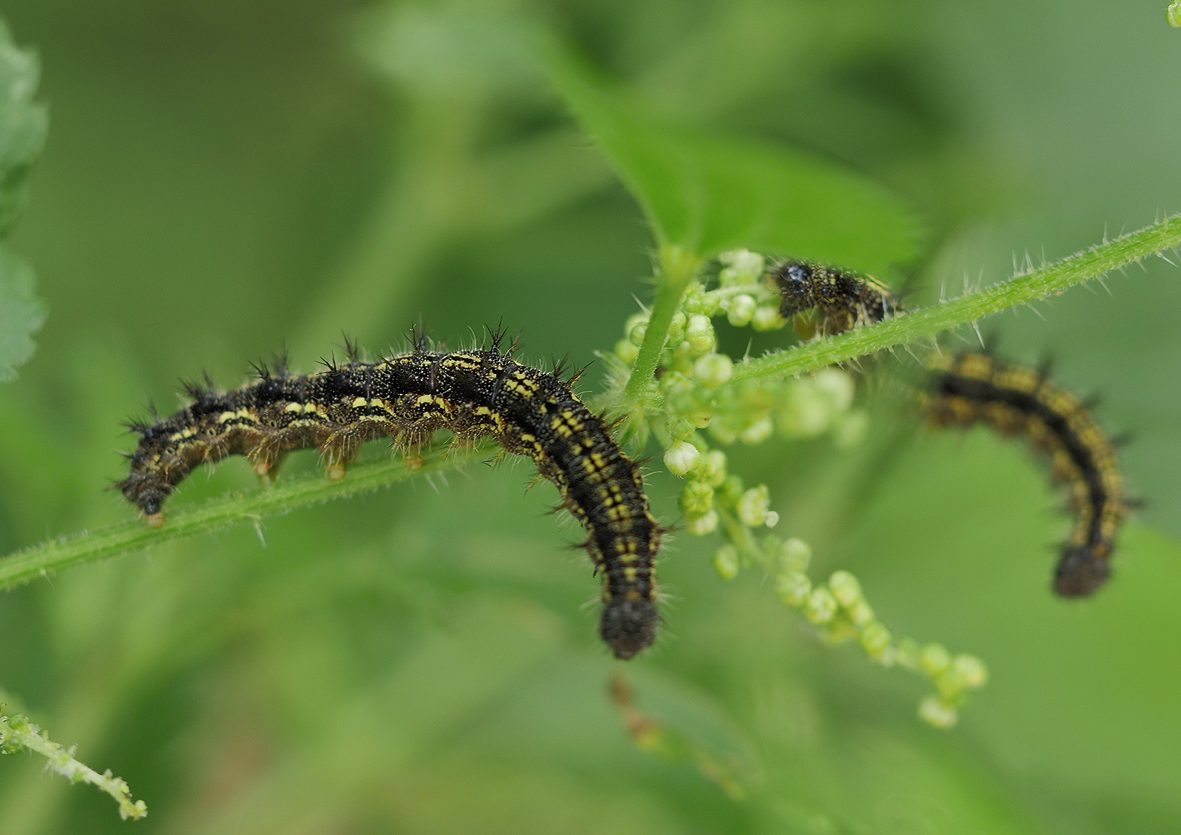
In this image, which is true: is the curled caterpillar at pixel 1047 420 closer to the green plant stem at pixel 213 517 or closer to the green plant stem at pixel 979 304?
the green plant stem at pixel 979 304

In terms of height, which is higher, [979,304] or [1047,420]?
[1047,420]

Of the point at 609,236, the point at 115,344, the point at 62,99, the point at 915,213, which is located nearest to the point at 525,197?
the point at 609,236

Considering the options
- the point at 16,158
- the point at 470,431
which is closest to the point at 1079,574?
the point at 470,431

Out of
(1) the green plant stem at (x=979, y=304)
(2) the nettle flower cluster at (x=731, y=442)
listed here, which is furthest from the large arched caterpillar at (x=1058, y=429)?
(1) the green plant stem at (x=979, y=304)

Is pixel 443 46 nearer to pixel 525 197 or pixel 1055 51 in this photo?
pixel 525 197

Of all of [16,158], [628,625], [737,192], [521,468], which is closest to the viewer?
[737,192]

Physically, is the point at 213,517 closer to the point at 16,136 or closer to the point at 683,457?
the point at 16,136
